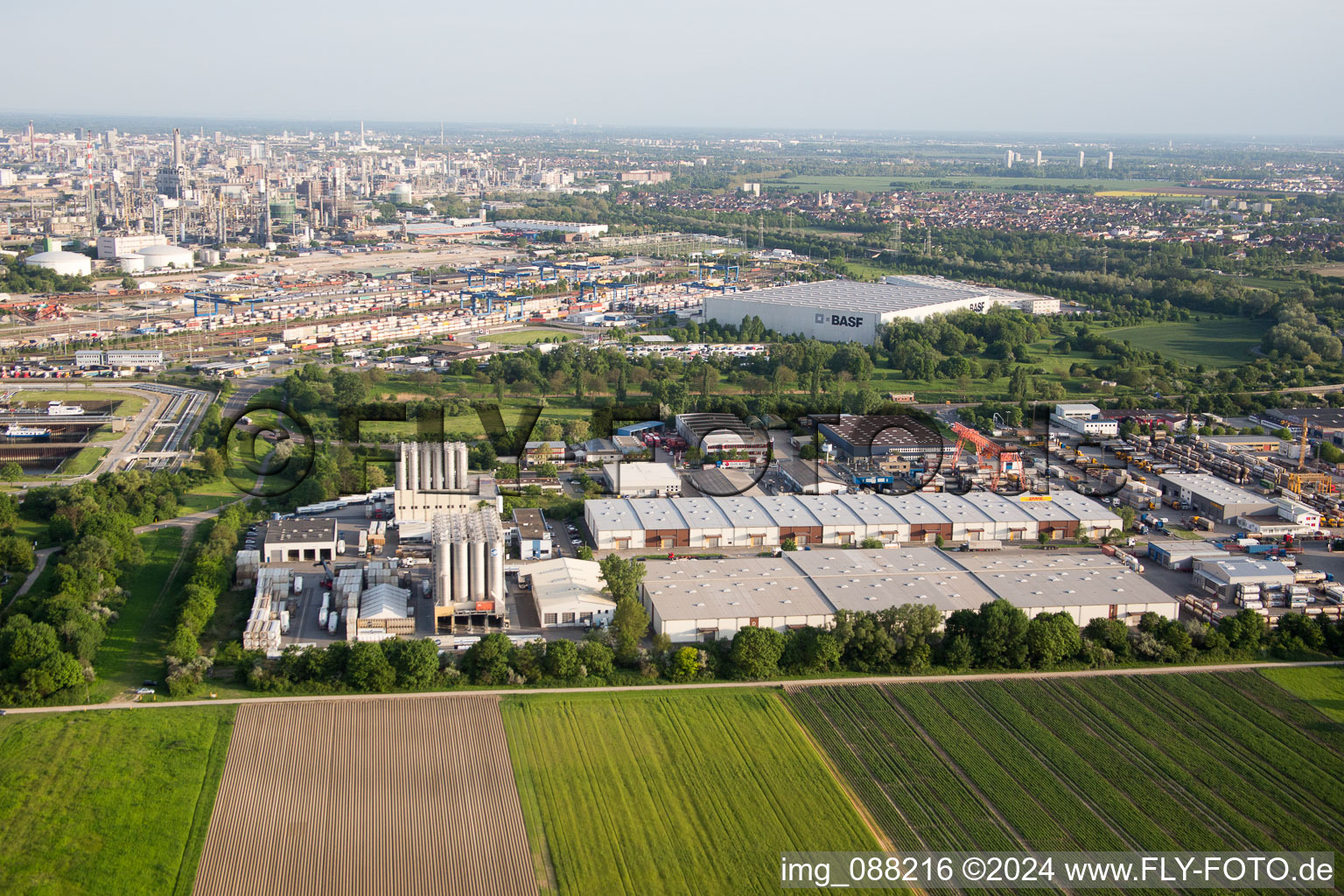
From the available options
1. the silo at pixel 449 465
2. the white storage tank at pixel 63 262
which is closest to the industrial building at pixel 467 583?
the silo at pixel 449 465

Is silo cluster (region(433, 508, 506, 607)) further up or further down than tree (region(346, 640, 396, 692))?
further up

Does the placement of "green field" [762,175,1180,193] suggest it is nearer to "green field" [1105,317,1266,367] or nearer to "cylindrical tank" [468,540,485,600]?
"green field" [1105,317,1266,367]

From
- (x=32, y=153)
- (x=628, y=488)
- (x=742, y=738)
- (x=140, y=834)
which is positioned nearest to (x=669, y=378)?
(x=628, y=488)

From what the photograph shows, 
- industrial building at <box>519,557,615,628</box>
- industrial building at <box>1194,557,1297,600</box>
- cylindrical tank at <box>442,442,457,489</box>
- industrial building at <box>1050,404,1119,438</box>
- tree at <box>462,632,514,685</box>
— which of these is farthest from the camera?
industrial building at <box>1050,404,1119,438</box>

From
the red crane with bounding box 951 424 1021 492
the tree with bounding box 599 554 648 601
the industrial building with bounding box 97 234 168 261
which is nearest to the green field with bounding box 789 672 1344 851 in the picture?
the tree with bounding box 599 554 648 601

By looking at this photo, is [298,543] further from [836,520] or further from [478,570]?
[836,520]

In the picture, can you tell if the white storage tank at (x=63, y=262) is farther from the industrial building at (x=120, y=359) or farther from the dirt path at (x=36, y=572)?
the dirt path at (x=36, y=572)
